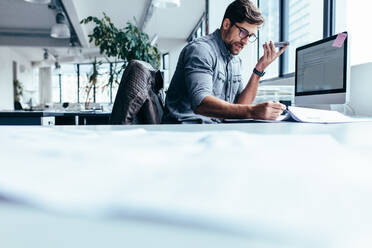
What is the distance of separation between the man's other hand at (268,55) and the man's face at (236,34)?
0.50 feet

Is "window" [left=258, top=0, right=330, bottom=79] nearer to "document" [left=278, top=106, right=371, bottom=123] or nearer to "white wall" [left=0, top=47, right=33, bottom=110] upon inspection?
"document" [left=278, top=106, right=371, bottom=123]

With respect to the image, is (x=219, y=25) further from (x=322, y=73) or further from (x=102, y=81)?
(x=322, y=73)

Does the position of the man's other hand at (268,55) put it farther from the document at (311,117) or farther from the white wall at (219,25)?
the white wall at (219,25)

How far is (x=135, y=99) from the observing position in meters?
1.16

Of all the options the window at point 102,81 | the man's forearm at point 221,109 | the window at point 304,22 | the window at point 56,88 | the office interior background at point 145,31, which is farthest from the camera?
the window at point 56,88

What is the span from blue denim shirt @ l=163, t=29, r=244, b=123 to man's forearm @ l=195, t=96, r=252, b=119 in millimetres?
27

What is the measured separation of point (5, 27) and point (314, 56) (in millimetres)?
8141

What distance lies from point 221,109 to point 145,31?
22.7 feet

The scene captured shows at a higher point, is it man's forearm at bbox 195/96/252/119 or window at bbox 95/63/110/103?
window at bbox 95/63/110/103

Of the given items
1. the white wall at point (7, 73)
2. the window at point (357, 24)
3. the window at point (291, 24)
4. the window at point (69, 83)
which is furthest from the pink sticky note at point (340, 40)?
the window at point (69, 83)

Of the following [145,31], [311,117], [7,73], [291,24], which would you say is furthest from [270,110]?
[7,73]

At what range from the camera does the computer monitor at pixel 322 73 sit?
53.6 inches

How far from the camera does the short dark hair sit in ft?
4.47

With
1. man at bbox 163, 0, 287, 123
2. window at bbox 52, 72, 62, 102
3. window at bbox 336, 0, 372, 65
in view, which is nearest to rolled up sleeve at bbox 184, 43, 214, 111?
man at bbox 163, 0, 287, 123
